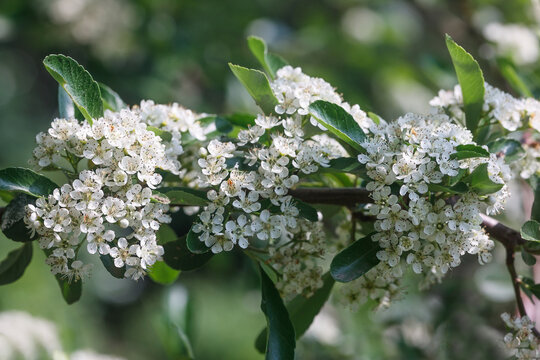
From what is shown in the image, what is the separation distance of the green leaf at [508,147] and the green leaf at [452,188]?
269mm

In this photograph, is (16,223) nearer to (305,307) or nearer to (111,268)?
(111,268)

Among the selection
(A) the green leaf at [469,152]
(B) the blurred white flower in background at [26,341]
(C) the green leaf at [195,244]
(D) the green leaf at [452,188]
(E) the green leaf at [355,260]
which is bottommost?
(B) the blurred white flower in background at [26,341]

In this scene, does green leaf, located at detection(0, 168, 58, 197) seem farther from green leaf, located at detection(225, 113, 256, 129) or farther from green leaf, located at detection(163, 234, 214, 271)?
green leaf, located at detection(225, 113, 256, 129)

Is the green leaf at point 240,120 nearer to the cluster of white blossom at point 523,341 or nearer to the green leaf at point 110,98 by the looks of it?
the green leaf at point 110,98

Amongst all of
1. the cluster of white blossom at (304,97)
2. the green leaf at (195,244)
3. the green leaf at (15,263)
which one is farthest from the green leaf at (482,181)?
the green leaf at (15,263)

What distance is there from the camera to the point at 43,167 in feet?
3.84

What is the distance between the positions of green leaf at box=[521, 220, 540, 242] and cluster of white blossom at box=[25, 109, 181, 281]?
0.67 metres

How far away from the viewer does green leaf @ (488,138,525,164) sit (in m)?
1.31

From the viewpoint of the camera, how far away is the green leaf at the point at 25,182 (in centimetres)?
106

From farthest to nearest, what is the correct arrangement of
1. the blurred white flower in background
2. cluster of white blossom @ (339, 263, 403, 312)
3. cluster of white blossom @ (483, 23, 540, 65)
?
cluster of white blossom @ (483, 23, 540, 65)
the blurred white flower in background
cluster of white blossom @ (339, 263, 403, 312)

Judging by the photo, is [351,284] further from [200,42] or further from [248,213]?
[200,42]

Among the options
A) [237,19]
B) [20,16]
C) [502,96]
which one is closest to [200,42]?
[237,19]

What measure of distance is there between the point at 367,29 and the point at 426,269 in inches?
109

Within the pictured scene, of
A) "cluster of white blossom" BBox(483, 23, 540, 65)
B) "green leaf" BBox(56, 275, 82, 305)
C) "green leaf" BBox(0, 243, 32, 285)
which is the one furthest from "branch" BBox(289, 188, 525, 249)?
"cluster of white blossom" BBox(483, 23, 540, 65)
